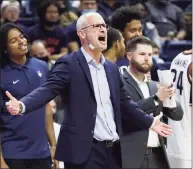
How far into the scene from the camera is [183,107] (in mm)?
5652

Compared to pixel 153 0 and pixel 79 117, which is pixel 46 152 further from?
pixel 153 0

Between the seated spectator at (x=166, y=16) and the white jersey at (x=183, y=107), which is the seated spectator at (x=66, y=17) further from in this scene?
the white jersey at (x=183, y=107)

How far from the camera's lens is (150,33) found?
8586mm

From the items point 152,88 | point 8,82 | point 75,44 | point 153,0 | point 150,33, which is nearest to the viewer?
point 8,82

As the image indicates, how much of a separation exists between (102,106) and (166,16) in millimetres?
5405

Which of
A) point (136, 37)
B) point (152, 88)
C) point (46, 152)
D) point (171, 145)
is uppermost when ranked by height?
point (136, 37)

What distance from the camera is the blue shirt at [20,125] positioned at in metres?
4.65

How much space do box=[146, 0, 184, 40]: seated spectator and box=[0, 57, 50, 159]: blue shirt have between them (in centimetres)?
467

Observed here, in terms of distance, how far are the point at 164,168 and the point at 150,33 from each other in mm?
3842

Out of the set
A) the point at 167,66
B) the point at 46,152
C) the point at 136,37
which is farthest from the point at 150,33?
the point at 46,152

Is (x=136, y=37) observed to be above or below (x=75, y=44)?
above

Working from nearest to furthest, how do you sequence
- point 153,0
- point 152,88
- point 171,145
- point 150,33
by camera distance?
point 152,88 < point 171,145 < point 150,33 < point 153,0

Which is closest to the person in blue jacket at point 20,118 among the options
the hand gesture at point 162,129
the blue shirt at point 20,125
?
the blue shirt at point 20,125

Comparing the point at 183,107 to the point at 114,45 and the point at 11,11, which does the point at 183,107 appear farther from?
the point at 11,11
